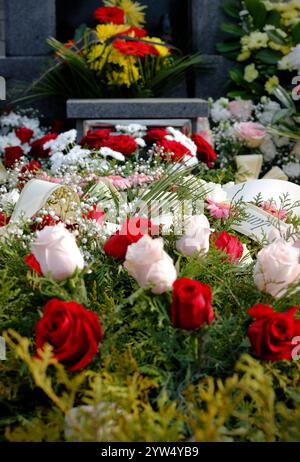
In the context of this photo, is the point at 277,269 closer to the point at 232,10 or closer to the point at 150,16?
the point at 232,10

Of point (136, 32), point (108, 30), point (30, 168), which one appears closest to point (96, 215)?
point (30, 168)

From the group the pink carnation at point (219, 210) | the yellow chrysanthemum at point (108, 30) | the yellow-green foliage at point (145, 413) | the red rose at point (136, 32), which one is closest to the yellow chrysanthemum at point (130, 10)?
the red rose at point (136, 32)

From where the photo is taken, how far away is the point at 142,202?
1667mm

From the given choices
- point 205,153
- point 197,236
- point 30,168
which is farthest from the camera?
point 205,153

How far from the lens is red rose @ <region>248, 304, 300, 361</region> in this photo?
1116 mm

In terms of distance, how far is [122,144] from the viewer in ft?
9.62

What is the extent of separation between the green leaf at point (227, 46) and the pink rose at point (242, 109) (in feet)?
1.54

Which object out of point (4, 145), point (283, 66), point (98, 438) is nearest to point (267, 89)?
point (283, 66)

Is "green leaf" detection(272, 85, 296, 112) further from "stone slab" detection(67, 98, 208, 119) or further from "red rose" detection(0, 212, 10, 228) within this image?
"red rose" detection(0, 212, 10, 228)

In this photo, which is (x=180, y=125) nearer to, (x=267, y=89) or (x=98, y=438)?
(x=267, y=89)

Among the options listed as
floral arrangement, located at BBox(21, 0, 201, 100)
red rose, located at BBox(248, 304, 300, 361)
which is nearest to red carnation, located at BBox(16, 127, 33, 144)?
floral arrangement, located at BBox(21, 0, 201, 100)

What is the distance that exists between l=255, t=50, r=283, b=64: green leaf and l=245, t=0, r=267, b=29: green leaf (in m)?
0.24

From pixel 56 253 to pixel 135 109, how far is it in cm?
264

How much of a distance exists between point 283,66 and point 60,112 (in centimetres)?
150
